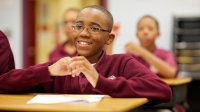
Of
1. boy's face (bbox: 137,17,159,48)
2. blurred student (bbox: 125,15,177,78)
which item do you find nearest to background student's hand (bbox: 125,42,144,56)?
blurred student (bbox: 125,15,177,78)

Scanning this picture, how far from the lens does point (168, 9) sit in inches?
239

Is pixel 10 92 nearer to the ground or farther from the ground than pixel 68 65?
nearer to the ground

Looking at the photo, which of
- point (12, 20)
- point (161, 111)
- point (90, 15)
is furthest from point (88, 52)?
point (12, 20)

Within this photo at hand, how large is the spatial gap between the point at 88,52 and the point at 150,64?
180 cm

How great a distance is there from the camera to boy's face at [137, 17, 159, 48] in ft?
13.1

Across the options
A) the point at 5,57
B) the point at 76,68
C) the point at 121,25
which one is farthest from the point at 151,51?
the point at 76,68

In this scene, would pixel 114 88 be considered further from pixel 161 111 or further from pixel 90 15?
pixel 161 111

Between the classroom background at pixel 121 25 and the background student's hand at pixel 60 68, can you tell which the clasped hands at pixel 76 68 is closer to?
the background student's hand at pixel 60 68

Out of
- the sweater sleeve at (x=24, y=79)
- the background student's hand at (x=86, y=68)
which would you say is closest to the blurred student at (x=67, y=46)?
the sweater sleeve at (x=24, y=79)

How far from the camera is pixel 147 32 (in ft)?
13.1

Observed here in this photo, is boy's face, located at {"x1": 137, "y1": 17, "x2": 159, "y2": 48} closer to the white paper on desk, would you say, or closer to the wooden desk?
the wooden desk

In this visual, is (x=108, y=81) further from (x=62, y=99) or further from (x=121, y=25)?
(x=121, y=25)

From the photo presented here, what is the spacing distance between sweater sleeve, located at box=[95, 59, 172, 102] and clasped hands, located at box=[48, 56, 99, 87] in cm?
4

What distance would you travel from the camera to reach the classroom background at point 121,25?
574 centimetres
